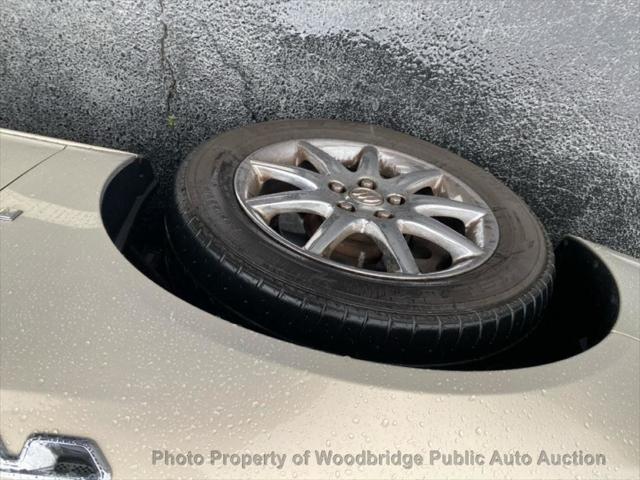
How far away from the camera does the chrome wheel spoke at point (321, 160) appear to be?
1487mm

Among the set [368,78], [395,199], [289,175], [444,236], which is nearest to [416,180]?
[395,199]

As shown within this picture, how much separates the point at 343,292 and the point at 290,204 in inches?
13.7

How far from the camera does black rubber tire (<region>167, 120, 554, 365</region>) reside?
3.39 feet

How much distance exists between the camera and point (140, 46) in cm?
173

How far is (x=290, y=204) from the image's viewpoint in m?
1.34

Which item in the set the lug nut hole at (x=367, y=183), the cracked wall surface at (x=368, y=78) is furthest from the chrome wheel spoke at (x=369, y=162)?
the cracked wall surface at (x=368, y=78)

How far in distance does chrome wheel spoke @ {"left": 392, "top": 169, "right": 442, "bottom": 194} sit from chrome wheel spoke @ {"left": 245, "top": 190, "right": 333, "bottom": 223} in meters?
0.22

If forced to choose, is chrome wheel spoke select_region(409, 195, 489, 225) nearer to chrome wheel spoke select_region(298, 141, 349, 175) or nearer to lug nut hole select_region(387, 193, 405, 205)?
lug nut hole select_region(387, 193, 405, 205)

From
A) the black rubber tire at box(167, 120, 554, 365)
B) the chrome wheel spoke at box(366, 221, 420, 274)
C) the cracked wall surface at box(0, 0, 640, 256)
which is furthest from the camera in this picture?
the cracked wall surface at box(0, 0, 640, 256)

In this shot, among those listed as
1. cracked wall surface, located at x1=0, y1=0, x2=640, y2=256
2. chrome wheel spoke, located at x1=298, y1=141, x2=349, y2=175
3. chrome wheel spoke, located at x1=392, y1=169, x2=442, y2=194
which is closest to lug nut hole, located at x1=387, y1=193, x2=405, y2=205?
chrome wheel spoke, located at x1=392, y1=169, x2=442, y2=194

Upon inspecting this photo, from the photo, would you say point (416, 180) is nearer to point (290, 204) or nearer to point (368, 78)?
point (290, 204)

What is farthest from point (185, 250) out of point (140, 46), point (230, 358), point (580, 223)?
point (580, 223)

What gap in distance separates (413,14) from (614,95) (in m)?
0.67

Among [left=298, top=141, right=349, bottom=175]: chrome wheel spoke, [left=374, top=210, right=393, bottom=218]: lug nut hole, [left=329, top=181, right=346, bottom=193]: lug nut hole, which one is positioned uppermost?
[left=298, top=141, right=349, bottom=175]: chrome wheel spoke
